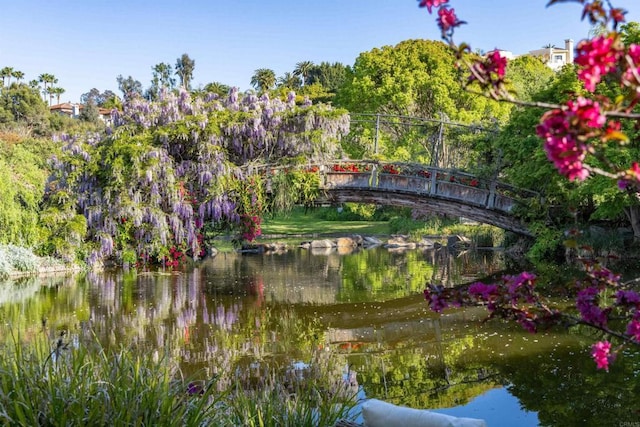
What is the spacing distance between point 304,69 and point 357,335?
4796cm

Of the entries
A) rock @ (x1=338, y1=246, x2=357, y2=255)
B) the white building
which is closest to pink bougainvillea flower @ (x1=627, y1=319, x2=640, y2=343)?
rock @ (x1=338, y1=246, x2=357, y2=255)

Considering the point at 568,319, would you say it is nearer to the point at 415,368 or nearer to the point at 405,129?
the point at 415,368

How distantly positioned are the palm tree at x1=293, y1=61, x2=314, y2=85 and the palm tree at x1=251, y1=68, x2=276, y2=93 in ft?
13.2

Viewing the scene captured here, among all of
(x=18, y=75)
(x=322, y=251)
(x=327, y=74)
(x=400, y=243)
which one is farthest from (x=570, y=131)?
(x=18, y=75)

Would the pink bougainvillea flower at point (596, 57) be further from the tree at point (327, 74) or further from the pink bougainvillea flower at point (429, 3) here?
the tree at point (327, 74)

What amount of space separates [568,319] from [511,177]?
1510 centimetres

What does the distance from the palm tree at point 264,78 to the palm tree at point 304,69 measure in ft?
13.2

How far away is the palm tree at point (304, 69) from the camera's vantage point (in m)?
55.3

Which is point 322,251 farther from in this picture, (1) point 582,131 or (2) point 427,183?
(1) point 582,131

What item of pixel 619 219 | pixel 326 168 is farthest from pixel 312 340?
pixel 619 219

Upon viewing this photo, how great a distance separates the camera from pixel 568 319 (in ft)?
9.80

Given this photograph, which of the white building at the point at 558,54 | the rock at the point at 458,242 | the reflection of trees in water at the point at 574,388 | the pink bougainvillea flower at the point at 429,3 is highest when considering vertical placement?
the white building at the point at 558,54

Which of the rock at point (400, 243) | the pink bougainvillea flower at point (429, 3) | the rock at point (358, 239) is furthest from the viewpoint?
the rock at point (358, 239)

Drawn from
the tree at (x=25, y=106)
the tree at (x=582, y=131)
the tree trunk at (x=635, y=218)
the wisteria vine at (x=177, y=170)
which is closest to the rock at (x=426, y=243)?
the wisteria vine at (x=177, y=170)
